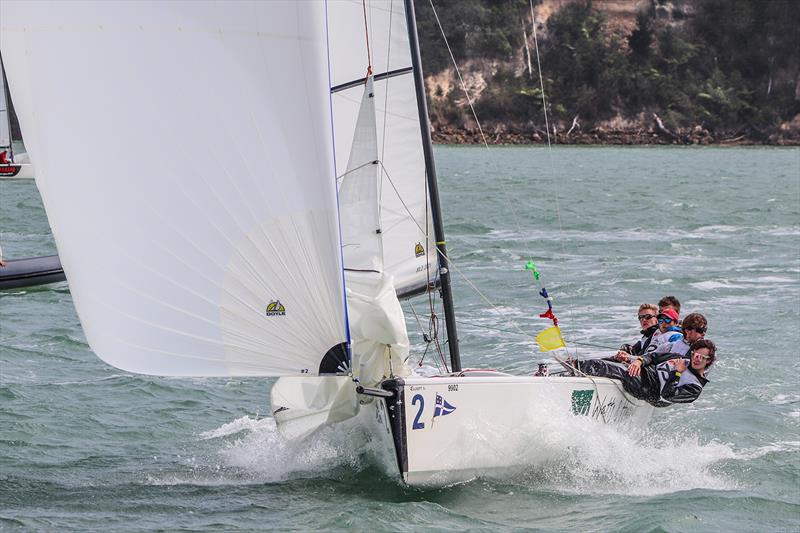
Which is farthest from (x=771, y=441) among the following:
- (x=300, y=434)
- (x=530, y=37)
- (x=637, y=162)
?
(x=530, y=37)

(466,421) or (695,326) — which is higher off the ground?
(695,326)

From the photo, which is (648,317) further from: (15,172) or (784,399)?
(15,172)

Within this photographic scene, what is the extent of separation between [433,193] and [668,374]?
1.95 m

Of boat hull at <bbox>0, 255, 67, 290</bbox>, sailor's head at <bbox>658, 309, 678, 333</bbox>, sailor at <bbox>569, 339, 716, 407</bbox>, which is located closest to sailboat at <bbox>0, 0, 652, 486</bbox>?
sailor at <bbox>569, 339, 716, 407</bbox>

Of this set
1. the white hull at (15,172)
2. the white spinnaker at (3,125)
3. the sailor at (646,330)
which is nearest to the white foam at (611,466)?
the sailor at (646,330)

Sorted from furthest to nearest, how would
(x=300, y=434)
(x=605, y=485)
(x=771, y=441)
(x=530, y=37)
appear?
(x=530, y=37), (x=771, y=441), (x=300, y=434), (x=605, y=485)

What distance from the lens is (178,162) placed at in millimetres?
6309

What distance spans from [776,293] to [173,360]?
35.7 ft

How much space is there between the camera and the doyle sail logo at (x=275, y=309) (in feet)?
21.0

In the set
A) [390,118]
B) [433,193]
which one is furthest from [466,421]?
[390,118]

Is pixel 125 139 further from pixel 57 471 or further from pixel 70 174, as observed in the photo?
pixel 57 471

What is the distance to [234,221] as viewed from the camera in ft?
20.8

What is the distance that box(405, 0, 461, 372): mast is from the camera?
8211 mm

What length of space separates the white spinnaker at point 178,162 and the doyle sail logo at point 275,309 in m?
0.01
